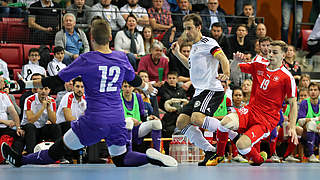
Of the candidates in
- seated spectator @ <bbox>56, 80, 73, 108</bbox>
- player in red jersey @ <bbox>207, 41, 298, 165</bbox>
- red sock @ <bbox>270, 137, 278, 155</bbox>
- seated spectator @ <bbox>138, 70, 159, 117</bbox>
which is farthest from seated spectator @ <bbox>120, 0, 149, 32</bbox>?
player in red jersey @ <bbox>207, 41, 298, 165</bbox>

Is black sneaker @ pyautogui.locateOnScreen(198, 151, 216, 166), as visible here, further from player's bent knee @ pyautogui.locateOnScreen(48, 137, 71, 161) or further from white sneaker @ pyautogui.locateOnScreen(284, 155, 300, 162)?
white sneaker @ pyautogui.locateOnScreen(284, 155, 300, 162)

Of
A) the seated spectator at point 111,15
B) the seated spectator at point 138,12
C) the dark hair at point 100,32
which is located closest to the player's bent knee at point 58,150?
the dark hair at point 100,32

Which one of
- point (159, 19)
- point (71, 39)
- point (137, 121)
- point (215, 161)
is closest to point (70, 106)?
point (137, 121)

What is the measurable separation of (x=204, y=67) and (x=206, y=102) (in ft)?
1.61

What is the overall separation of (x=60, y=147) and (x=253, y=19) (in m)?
8.56

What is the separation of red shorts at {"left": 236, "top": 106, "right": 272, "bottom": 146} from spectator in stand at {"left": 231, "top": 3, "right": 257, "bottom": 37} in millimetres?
6034

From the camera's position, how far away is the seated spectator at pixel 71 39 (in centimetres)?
1098

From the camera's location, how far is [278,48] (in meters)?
7.16

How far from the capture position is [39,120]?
916 cm

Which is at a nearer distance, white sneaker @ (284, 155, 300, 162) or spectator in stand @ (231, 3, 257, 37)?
white sneaker @ (284, 155, 300, 162)

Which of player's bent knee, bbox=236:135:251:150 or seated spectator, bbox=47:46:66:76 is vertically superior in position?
seated spectator, bbox=47:46:66:76

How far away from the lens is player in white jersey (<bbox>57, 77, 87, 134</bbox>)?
8.91m

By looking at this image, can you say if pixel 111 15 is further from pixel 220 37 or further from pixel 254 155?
pixel 254 155

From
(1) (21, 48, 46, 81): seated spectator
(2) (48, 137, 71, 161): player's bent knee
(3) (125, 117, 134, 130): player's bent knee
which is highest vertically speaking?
(1) (21, 48, 46, 81): seated spectator
